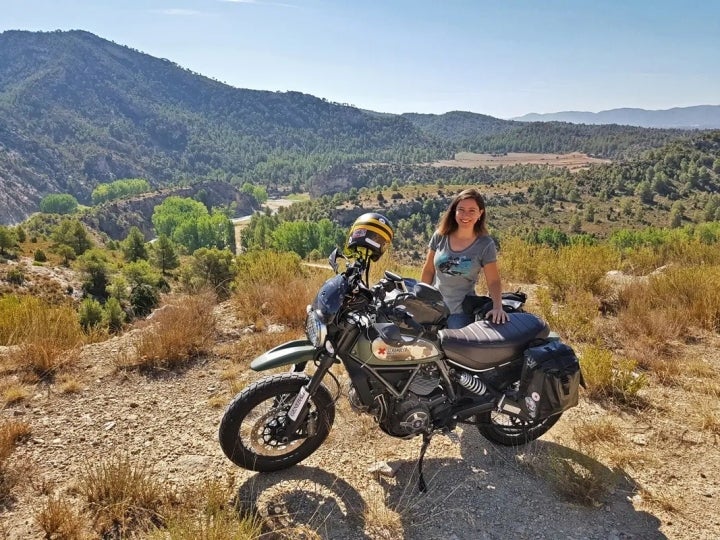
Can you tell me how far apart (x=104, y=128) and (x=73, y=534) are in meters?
235

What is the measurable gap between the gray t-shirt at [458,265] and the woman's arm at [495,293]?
81mm

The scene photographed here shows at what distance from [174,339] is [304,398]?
8.85ft

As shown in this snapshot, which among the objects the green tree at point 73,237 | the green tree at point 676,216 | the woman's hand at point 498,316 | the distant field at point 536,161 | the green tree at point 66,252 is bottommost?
the green tree at point 66,252

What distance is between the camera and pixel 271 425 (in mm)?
3146

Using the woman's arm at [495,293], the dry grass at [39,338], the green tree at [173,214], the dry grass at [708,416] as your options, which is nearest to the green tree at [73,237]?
the green tree at [173,214]

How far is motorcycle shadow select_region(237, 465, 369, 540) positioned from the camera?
111 inches

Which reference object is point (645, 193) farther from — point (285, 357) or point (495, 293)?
point (285, 357)

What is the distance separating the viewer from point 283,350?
10.3 ft

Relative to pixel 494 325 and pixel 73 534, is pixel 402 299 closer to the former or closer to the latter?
pixel 494 325

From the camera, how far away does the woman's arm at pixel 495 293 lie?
3457 millimetres

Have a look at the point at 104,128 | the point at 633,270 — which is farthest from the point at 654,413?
the point at 104,128

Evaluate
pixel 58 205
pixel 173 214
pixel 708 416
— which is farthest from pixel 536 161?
pixel 708 416

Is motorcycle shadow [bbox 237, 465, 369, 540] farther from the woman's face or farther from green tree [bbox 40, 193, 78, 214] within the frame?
green tree [bbox 40, 193, 78, 214]

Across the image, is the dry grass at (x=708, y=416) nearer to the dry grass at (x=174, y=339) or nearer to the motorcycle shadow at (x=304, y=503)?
the motorcycle shadow at (x=304, y=503)
